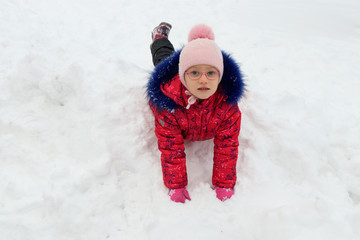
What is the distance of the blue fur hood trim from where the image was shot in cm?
198

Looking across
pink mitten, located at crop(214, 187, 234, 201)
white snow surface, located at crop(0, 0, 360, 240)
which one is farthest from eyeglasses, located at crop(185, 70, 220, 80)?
pink mitten, located at crop(214, 187, 234, 201)

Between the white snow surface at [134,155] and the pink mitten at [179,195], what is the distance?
4cm

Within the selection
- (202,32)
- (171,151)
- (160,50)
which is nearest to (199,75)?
(202,32)

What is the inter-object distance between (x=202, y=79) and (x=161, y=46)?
4.85ft

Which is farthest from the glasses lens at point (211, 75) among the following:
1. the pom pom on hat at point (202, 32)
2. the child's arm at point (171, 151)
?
the child's arm at point (171, 151)

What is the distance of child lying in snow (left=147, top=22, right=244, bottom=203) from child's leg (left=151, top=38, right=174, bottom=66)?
0.90m

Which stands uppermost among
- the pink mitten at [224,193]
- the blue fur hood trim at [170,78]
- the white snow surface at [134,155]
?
the blue fur hood trim at [170,78]

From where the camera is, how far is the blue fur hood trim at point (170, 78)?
6.49 feet

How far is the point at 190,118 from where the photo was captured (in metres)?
2.07

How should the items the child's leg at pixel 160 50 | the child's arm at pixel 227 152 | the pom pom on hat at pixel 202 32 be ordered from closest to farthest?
the pom pom on hat at pixel 202 32
the child's arm at pixel 227 152
the child's leg at pixel 160 50

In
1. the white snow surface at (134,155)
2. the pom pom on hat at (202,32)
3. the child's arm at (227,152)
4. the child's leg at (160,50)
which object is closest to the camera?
the white snow surface at (134,155)

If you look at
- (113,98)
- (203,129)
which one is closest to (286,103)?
(203,129)

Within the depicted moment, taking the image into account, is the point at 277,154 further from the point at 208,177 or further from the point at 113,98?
the point at 113,98

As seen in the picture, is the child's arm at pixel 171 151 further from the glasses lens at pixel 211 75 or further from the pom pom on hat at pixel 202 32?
the pom pom on hat at pixel 202 32
